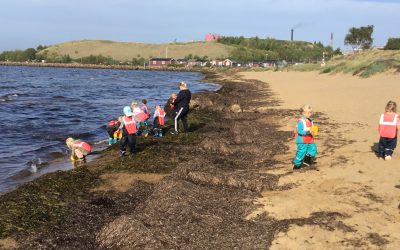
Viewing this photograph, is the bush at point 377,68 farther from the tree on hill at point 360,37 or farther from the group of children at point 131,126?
the tree on hill at point 360,37

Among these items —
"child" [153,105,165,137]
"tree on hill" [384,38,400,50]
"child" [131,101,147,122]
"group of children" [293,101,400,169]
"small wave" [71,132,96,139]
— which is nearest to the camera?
"group of children" [293,101,400,169]

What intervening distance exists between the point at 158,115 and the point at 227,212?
9.08 meters

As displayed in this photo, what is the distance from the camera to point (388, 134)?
30.5ft

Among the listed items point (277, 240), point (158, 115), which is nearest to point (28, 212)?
point (277, 240)

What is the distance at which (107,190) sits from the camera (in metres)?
8.66

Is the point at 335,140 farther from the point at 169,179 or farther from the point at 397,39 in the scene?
the point at 397,39

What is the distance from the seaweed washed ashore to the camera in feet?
19.3

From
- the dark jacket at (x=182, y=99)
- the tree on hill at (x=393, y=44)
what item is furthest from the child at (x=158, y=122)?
the tree on hill at (x=393, y=44)

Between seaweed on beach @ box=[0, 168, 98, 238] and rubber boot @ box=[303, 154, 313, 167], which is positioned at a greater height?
rubber boot @ box=[303, 154, 313, 167]

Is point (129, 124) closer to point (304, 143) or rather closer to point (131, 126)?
point (131, 126)

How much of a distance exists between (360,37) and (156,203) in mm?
92637

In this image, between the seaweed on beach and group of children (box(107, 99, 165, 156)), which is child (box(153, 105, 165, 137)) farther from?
the seaweed on beach

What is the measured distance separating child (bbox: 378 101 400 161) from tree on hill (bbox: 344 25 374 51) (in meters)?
87.4

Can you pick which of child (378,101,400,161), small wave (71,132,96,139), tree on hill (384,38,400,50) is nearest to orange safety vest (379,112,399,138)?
child (378,101,400,161)
